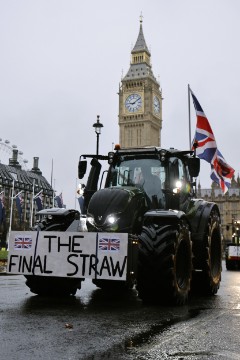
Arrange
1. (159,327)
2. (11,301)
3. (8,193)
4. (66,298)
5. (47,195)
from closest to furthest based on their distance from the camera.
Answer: (159,327) < (11,301) < (66,298) < (8,193) < (47,195)

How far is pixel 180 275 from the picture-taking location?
8016 mm

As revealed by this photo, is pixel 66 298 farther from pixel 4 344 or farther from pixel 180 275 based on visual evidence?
pixel 4 344

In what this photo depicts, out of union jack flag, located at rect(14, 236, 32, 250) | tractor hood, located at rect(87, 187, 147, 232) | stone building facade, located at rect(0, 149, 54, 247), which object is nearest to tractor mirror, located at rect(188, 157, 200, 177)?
tractor hood, located at rect(87, 187, 147, 232)

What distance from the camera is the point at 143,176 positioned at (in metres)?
8.98

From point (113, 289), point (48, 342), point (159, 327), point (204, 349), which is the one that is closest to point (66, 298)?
point (113, 289)

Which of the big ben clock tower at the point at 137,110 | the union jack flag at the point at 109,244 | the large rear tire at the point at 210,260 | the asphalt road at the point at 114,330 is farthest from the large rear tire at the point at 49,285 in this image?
the big ben clock tower at the point at 137,110

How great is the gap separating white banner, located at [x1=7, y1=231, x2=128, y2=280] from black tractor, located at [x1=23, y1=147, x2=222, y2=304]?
0.23 metres

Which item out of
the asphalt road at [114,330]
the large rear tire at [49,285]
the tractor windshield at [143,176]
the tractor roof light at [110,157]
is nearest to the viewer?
the asphalt road at [114,330]

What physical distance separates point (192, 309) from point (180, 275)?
0.79 m

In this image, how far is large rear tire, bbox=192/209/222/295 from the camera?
30.7 ft

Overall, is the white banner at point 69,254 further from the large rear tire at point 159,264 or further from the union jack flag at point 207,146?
the union jack flag at point 207,146

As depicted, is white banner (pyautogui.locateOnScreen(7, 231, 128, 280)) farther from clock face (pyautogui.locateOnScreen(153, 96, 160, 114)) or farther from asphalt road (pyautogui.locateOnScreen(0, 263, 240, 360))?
clock face (pyautogui.locateOnScreen(153, 96, 160, 114))

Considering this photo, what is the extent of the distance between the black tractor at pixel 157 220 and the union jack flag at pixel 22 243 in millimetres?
574

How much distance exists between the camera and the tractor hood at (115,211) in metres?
7.82
